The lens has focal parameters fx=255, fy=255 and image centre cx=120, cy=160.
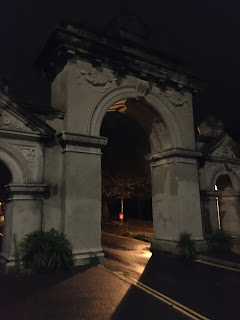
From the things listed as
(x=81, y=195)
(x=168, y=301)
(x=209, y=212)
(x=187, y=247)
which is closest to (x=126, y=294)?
(x=168, y=301)

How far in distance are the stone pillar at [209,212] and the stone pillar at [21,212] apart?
7.61 meters

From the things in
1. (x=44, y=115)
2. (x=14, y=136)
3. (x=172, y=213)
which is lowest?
(x=172, y=213)

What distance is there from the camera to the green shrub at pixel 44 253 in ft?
24.7

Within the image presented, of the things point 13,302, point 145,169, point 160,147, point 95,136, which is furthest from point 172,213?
point 145,169

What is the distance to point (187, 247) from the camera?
993 centimetres

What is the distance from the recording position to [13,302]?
17.9 ft

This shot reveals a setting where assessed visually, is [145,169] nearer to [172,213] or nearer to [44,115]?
[172,213]

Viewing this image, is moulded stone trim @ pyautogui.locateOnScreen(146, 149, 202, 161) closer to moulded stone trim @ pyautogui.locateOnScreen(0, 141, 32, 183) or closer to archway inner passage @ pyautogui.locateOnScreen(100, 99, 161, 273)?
moulded stone trim @ pyautogui.locateOnScreen(0, 141, 32, 183)

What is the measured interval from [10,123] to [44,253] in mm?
4338

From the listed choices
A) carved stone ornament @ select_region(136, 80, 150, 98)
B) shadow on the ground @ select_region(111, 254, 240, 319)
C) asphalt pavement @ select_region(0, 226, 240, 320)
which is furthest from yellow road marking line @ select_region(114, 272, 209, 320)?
carved stone ornament @ select_region(136, 80, 150, 98)

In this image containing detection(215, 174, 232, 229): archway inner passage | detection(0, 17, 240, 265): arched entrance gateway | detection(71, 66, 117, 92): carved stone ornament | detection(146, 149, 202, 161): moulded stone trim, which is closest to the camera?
detection(0, 17, 240, 265): arched entrance gateway

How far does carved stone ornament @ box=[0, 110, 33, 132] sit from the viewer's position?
8.38 m

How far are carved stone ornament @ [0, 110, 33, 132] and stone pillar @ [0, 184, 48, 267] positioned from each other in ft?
6.26

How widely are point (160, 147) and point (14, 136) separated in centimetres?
676
